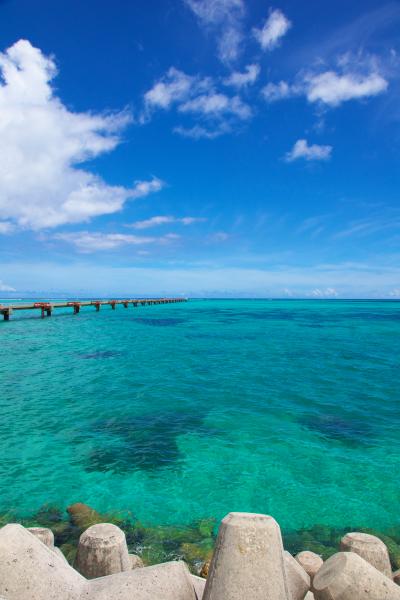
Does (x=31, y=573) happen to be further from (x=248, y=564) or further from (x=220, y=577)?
(x=248, y=564)

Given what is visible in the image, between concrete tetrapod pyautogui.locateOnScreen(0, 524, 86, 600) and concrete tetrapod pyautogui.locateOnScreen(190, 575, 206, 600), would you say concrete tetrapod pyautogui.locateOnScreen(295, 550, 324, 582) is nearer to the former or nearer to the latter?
concrete tetrapod pyautogui.locateOnScreen(190, 575, 206, 600)

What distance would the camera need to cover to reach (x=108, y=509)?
7371 mm

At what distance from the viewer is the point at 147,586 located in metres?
3.42

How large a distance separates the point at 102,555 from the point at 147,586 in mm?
1237

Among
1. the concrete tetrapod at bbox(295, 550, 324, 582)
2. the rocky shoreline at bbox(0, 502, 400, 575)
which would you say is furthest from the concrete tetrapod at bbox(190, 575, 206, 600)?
the rocky shoreline at bbox(0, 502, 400, 575)

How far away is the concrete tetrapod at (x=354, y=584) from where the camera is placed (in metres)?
3.57

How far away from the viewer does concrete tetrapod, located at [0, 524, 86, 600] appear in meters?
3.31

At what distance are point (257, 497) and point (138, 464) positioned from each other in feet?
10.1

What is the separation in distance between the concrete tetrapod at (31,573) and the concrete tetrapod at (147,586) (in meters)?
0.20

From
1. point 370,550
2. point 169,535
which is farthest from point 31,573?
point 370,550

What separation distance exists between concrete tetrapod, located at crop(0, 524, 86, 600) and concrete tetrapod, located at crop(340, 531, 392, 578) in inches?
138

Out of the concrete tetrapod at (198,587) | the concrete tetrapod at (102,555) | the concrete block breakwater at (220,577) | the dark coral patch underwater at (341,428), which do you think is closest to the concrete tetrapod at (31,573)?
the concrete block breakwater at (220,577)

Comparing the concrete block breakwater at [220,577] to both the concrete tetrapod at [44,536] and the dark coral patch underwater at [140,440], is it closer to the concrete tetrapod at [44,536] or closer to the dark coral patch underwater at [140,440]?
the concrete tetrapod at [44,536]

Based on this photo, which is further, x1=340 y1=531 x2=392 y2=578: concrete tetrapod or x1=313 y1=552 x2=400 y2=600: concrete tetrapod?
x1=340 y1=531 x2=392 y2=578: concrete tetrapod
